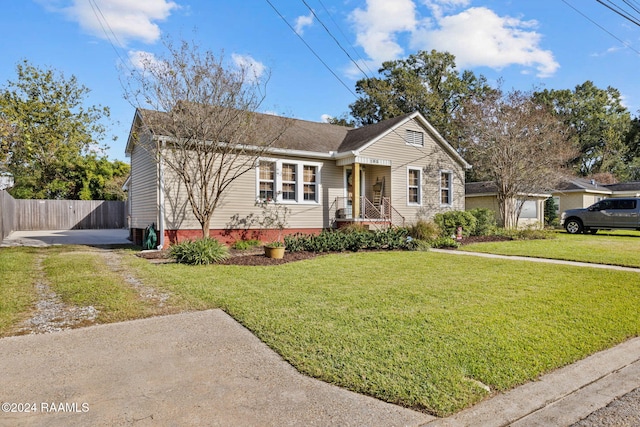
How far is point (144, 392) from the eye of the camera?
2998 millimetres

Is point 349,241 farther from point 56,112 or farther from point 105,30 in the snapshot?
point 56,112

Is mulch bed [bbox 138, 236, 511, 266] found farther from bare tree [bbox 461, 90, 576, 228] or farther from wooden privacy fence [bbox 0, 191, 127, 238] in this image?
wooden privacy fence [bbox 0, 191, 127, 238]

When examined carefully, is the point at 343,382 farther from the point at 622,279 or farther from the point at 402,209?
the point at 402,209

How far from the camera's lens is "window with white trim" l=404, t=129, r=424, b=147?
1727 centimetres

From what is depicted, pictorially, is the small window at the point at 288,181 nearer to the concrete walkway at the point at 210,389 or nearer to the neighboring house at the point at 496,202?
the concrete walkway at the point at 210,389

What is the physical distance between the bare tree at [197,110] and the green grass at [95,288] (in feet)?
12.4

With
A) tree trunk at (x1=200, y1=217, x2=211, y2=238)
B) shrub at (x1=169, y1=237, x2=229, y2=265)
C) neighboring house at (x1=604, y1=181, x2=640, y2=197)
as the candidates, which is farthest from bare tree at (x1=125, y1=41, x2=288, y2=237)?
neighboring house at (x1=604, y1=181, x2=640, y2=197)

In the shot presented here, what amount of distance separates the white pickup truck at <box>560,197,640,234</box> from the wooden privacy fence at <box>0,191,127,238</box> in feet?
98.0

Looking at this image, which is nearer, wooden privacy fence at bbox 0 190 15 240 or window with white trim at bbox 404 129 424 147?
wooden privacy fence at bbox 0 190 15 240

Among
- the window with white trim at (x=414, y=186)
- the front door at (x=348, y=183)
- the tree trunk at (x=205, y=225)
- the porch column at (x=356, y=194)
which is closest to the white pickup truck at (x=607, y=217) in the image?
the window with white trim at (x=414, y=186)

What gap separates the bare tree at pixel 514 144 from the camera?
19.1 m

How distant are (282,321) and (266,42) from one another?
10044 mm

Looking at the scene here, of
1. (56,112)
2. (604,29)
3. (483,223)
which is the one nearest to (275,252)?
(483,223)

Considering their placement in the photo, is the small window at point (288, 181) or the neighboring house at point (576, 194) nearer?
the small window at point (288, 181)
